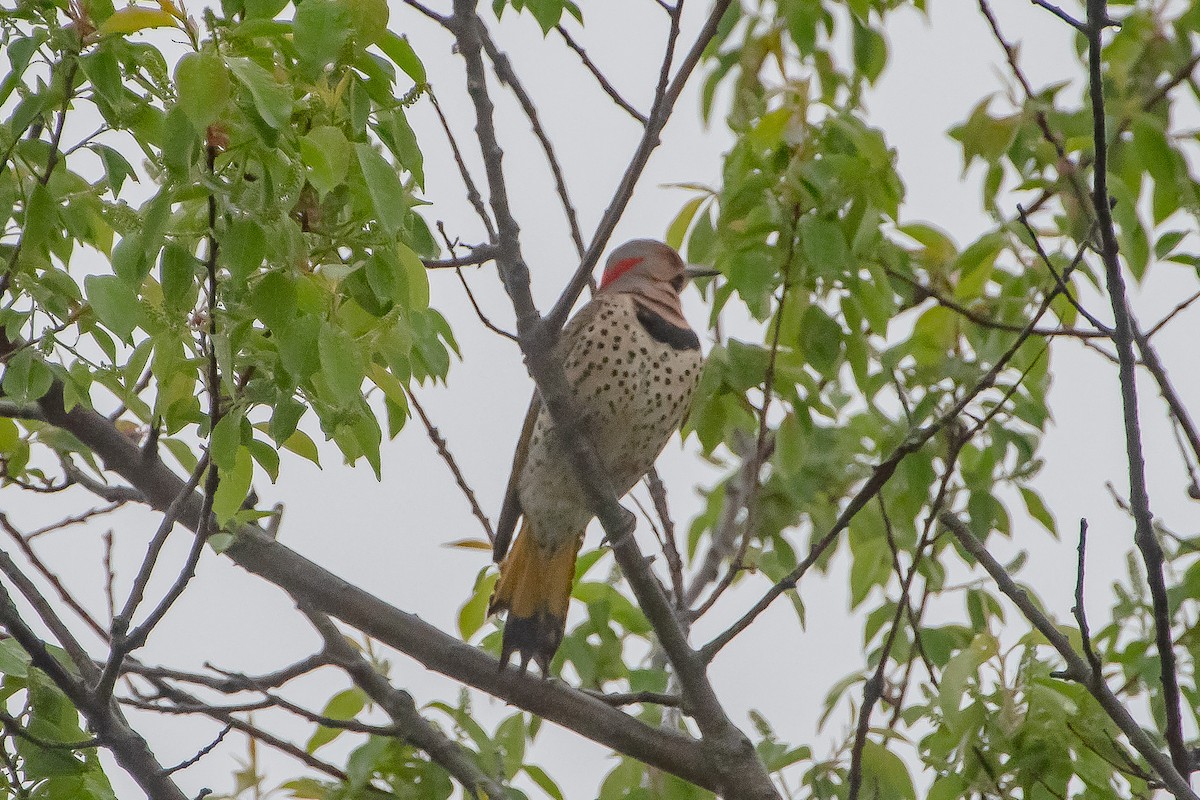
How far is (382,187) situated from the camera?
5.81 ft

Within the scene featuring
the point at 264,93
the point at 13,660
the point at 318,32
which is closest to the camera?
the point at 264,93

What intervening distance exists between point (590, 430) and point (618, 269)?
95cm

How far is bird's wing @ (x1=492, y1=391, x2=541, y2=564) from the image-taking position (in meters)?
3.87

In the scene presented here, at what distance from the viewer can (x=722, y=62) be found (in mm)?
4367

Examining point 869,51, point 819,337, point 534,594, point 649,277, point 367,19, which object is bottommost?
point 367,19

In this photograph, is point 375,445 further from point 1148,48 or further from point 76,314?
point 1148,48

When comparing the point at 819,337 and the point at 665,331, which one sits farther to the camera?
the point at 665,331

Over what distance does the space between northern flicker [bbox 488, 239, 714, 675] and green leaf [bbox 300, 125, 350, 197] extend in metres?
1.98

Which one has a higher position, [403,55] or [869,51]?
[869,51]

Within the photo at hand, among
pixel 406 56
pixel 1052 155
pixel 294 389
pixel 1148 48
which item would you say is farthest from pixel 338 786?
pixel 1148 48

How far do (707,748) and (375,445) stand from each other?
4.26ft

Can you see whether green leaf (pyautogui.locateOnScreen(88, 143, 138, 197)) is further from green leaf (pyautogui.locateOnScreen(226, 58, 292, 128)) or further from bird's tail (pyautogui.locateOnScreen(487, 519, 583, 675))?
bird's tail (pyautogui.locateOnScreen(487, 519, 583, 675))

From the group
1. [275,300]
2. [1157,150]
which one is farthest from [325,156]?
[1157,150]

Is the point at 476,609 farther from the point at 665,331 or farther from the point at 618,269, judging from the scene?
the point at 618,269
